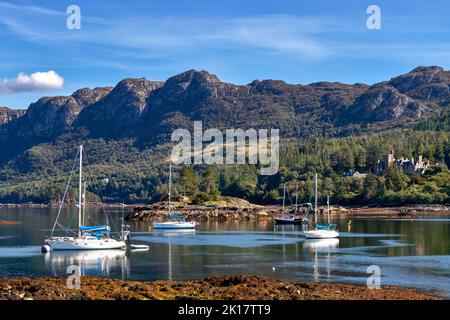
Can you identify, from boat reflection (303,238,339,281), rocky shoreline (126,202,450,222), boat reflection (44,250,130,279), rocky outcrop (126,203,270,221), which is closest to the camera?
boat reflection (303,238,339,281)

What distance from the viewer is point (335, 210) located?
18725 centimetres

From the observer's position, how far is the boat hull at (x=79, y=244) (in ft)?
257

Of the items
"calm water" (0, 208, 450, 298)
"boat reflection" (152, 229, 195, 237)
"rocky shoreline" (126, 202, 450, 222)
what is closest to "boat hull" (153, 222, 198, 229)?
"boat reflection" (152, 229, 195, 237)

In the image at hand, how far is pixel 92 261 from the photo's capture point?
2729 inches

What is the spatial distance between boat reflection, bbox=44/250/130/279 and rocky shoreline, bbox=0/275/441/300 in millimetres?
11205

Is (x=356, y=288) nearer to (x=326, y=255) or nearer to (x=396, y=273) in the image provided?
(x=396, y=273)

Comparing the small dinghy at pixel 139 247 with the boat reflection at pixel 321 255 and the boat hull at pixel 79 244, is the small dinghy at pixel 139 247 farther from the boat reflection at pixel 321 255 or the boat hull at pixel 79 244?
the boat reflection at pixel 321 255

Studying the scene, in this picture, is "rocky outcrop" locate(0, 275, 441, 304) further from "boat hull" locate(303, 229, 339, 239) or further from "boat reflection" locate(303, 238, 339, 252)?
"boat hull" locate(303, 229, 339, 239)

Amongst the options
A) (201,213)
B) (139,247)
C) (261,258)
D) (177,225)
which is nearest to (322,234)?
(261,258)

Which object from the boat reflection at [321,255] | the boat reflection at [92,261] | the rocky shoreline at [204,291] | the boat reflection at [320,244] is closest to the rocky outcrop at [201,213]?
the boat reflection at [320,244]

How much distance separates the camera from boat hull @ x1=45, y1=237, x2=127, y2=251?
78188 millimetres

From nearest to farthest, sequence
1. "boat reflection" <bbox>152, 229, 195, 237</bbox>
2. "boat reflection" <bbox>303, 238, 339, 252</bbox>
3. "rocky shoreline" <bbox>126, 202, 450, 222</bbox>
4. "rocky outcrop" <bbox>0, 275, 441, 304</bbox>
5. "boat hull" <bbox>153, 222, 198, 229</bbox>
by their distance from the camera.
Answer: "rocky outcrop" <bbox>0, 275, 441, 304</bbox>, "boat reflection" <bbox>303, 238, 339, 252</bbox>, "boat reflection" <bbox>152, 229, 195, 237</bbox>, "boat hull" <bbox>153, 222, 198, 229</bbox>, "rocky shoreline" <bbox>126, 202, 450, 222</bbox>
